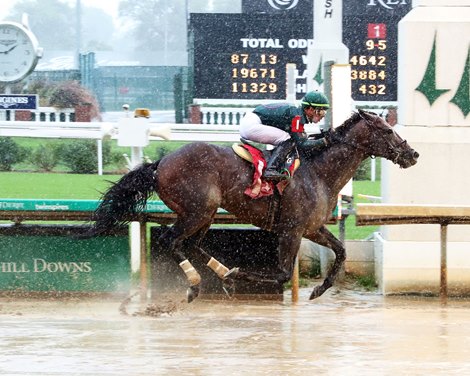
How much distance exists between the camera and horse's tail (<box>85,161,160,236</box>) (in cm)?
830

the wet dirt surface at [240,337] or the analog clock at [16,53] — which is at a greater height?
the analog clock at [16,53]

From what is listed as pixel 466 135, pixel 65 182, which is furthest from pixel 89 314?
pixel 65 182

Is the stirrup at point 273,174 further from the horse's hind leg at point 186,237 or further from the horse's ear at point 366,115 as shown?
the horse's ear at point 366,115

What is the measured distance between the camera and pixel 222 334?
7.22m

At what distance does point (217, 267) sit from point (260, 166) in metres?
0.82

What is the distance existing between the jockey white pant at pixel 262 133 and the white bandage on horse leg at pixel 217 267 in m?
0.97

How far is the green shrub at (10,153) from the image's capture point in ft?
54.2

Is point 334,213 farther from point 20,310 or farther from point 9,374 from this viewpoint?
point 9,374

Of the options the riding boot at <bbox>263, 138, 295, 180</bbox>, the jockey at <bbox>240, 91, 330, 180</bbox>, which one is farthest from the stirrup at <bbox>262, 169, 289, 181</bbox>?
the jockey at <bbox>240, 91, 330, 180</bbox>

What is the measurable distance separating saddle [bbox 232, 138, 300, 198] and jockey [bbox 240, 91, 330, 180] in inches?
3.2

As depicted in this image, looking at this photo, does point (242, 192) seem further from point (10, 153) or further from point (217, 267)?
point (10, 153)

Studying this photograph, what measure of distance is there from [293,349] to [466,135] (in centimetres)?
329

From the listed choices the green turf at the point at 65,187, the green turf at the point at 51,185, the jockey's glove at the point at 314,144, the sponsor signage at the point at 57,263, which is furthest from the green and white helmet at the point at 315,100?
the green turf at the point at 51,185

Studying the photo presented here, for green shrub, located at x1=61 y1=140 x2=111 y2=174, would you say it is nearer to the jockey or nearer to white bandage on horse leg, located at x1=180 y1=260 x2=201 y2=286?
the jockey
